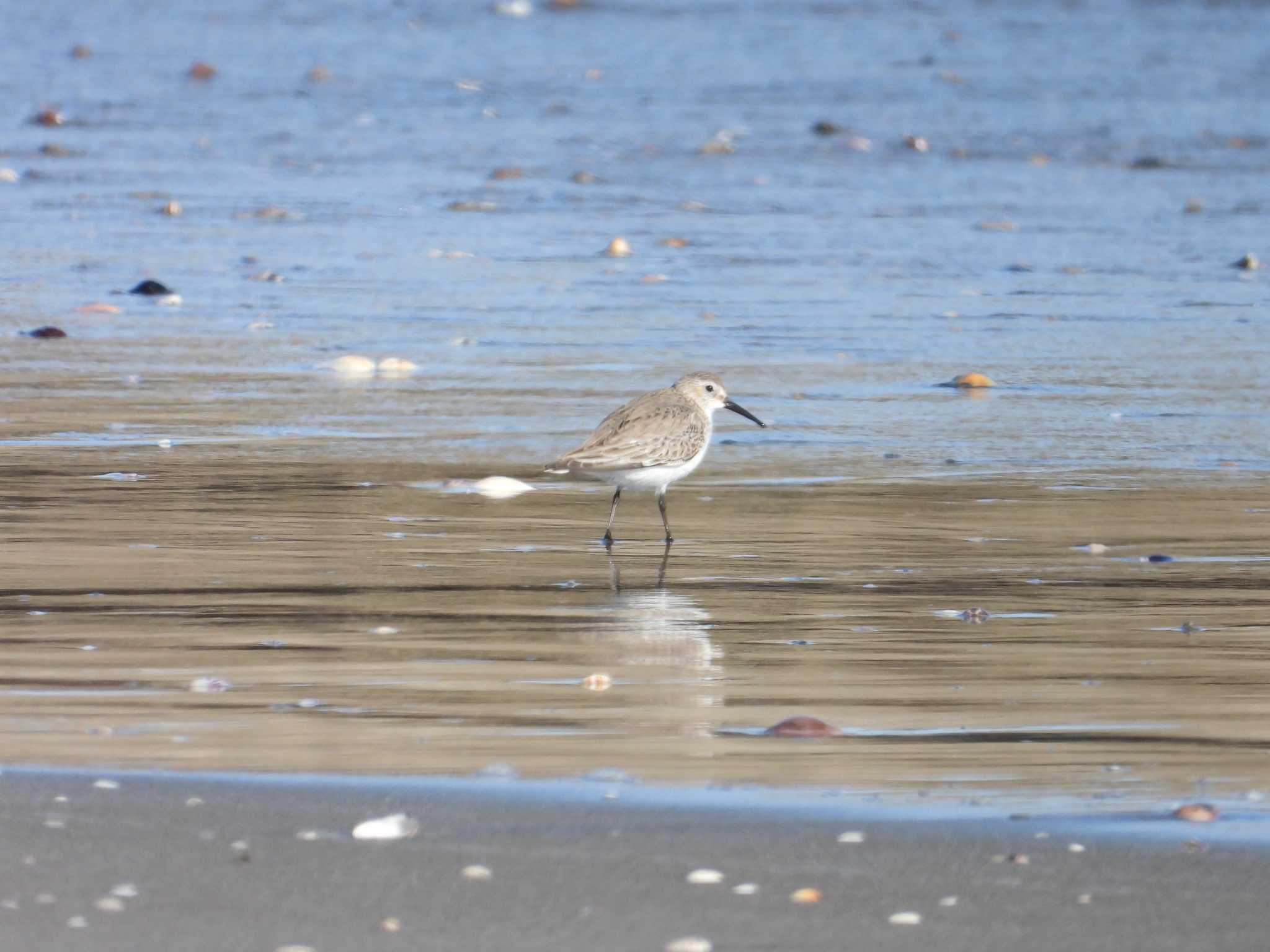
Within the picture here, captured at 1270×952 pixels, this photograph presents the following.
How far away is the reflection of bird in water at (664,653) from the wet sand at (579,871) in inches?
22.8

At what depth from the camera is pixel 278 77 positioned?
22.1 meters

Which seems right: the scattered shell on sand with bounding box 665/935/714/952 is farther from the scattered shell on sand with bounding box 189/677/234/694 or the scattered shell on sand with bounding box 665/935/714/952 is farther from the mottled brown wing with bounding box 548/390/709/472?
the mottled brown wing with bounding box 548/390/709/472

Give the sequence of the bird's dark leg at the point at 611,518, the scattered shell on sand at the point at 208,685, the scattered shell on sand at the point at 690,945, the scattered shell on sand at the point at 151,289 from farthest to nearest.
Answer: the scattered shell on sand at the point at 151,289 → the bird's dark leg at the point at 611,518 → the scattered shell on sand at the point at 208,685 → the scattered shell on sand at the point at 690,945

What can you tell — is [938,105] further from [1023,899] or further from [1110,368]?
[1023,899]

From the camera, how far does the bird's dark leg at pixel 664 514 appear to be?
22.2ft

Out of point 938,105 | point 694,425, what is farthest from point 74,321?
point 938,105

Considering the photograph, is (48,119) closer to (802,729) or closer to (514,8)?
(514,8)

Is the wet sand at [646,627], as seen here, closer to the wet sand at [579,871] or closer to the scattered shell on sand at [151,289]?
the wet sand at [579,871]

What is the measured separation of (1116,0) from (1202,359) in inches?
751

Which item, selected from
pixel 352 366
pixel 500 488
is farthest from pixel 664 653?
pixel 352 366

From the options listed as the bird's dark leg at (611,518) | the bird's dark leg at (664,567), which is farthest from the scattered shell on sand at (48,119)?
the bird's dark leg at (664,567)

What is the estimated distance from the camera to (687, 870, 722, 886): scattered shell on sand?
3.65 metres

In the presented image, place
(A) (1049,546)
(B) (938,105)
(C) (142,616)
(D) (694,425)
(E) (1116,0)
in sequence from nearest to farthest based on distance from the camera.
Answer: (C) (142,616) < (A) (1049,546) < (D) (694,425) < (B) (938,105) < (E) (1116,0)

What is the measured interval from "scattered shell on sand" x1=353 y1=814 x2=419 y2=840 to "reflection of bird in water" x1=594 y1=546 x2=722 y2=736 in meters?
0.80
